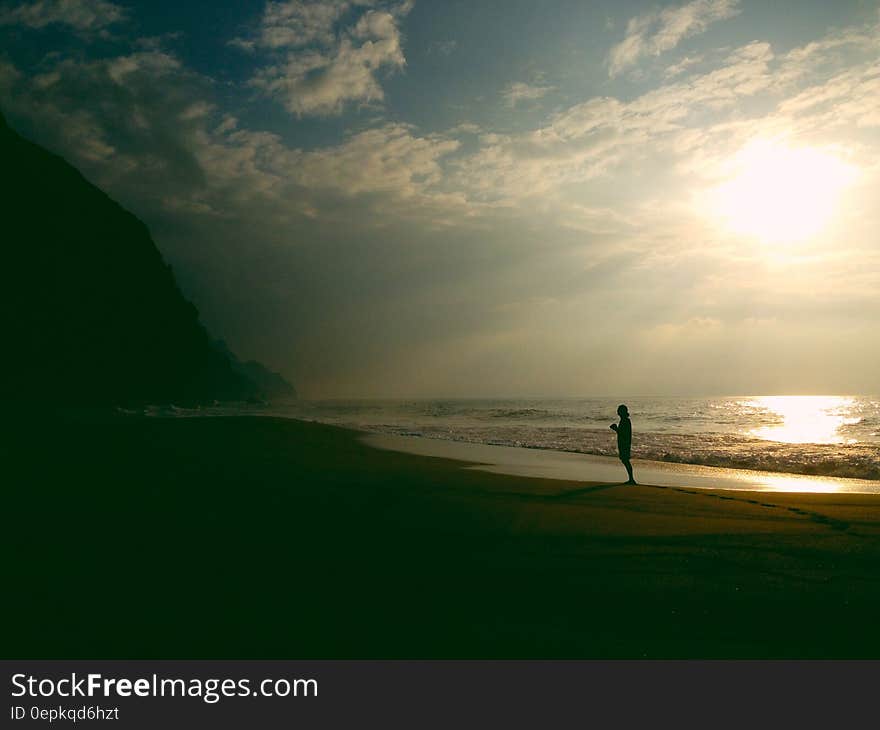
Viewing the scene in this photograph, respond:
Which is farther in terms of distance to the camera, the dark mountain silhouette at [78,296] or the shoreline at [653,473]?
the dark mountain silhouette at [78,296]

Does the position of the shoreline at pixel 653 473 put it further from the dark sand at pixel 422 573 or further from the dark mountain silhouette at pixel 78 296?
the dark mountain silhouette at pixel 78 296

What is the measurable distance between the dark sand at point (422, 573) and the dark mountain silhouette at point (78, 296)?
59683 mm

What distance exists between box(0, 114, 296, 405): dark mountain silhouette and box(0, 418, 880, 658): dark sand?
5968 cm

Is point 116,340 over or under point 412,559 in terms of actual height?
over

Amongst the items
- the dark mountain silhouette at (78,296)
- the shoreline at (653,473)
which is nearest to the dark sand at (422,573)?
the shoreline at (653,473)

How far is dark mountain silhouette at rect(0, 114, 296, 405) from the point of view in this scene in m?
57.8

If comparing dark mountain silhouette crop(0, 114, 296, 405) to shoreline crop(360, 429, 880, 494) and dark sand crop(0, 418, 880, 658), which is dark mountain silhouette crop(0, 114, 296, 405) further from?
dark sand crop(0, 418, 880, 658)

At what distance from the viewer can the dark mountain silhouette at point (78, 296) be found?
57.8 metres

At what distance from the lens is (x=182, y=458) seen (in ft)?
49.2

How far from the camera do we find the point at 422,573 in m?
5.37

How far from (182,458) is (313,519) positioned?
8881mm

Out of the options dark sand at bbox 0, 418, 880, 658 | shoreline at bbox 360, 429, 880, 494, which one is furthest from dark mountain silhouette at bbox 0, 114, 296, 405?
dark sand at bbox 0, 418, 880, 658
